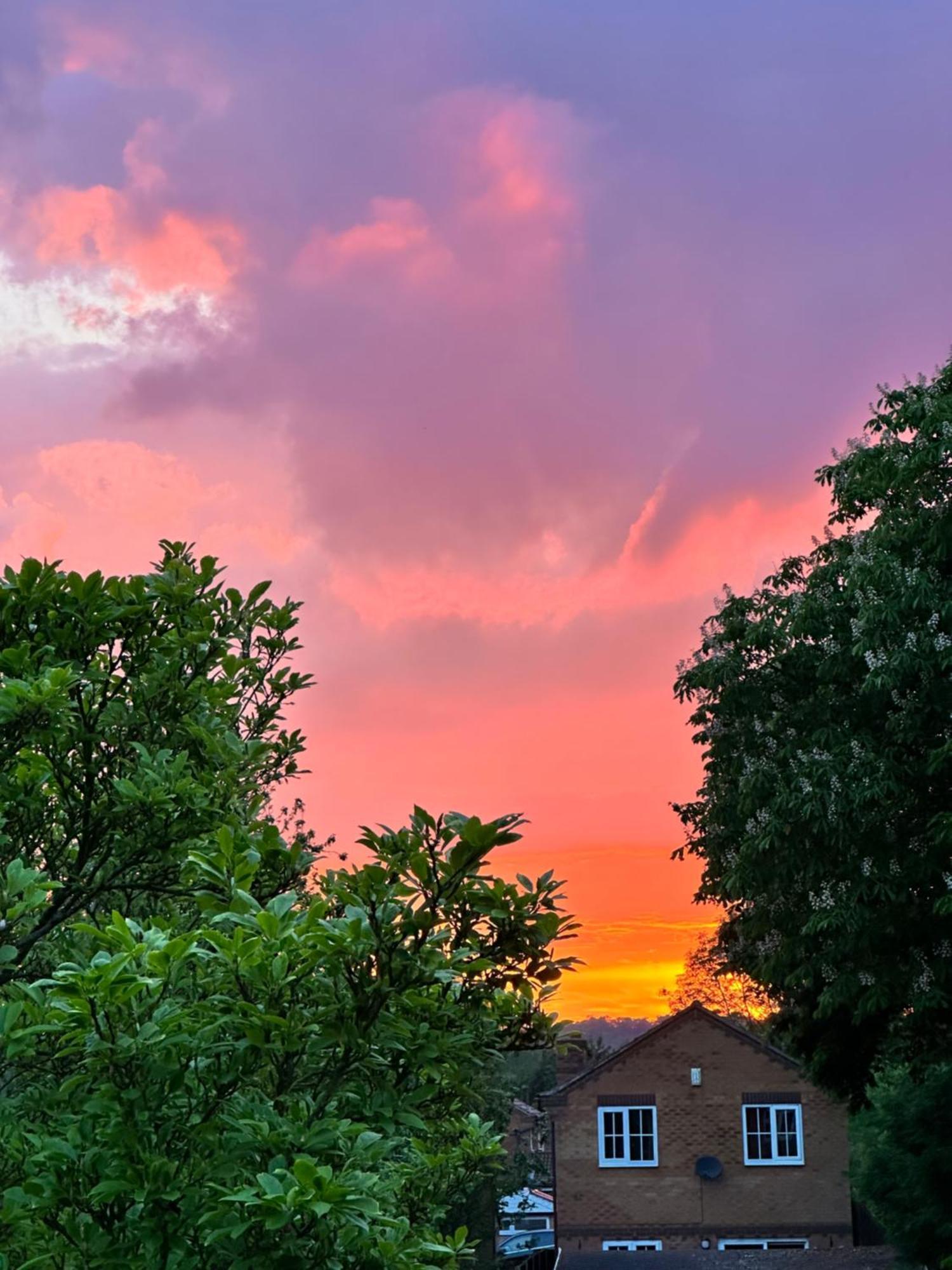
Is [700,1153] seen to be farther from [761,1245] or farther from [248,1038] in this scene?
[248,1038]

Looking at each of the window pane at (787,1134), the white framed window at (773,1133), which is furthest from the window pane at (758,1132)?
the window pane at (787,1134)

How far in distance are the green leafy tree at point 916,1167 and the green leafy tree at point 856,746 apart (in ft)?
5.79

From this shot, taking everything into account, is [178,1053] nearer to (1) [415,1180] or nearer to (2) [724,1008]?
(1) [415,1180]

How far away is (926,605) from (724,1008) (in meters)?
58.0

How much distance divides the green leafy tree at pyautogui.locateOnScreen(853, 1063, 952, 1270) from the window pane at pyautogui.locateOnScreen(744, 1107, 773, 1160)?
49.7 ft

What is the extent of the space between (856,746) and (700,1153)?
91.1ft

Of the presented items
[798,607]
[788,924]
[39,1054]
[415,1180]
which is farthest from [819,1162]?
[39,1054]

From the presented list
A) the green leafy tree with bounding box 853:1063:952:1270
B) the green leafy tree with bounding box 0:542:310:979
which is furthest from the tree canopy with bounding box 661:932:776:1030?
the green leafy tree with bounding box 0:542:310:979

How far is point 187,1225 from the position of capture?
14.4 ft

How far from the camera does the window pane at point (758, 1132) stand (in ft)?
139

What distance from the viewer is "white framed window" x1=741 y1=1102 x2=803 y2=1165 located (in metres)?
42.4

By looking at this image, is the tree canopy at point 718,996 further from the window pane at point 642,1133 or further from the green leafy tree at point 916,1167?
the green leafy tree at point 916,1167

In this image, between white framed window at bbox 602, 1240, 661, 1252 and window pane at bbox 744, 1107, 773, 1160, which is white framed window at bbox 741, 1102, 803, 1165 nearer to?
window pane at bbox 744, 1107, 773, 1160

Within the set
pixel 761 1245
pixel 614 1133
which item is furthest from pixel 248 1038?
pixel 761 1245
